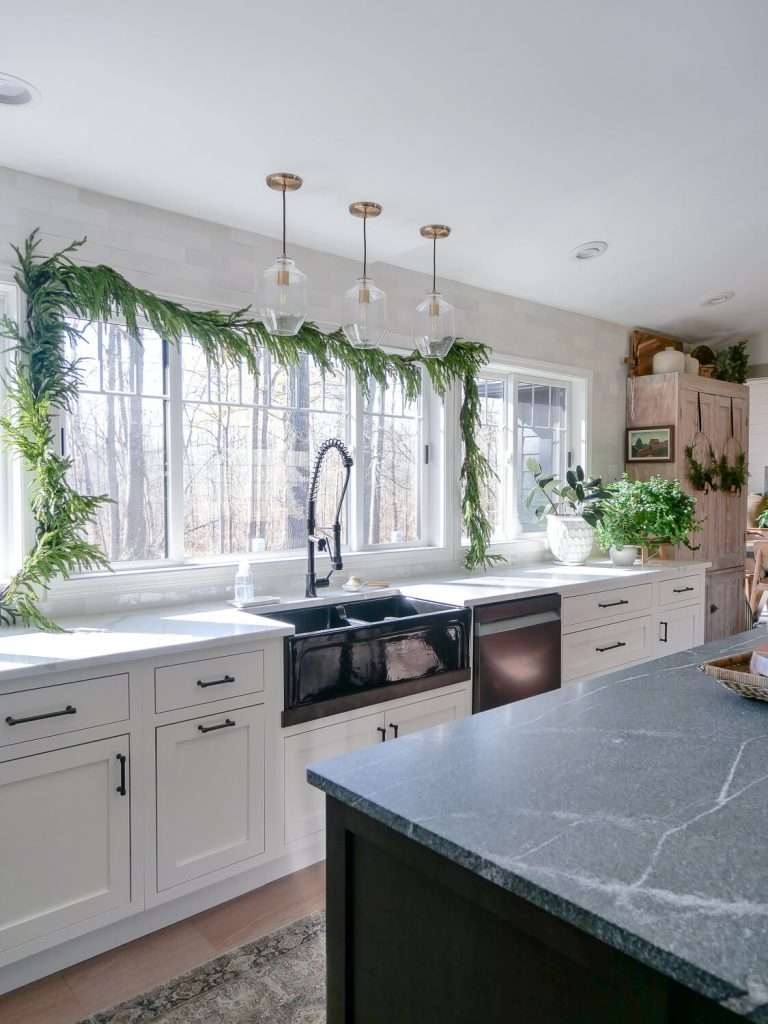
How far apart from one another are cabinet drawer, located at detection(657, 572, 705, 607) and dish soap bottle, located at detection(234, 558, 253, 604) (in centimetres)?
242

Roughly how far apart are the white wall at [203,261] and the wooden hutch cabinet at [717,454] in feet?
2.99

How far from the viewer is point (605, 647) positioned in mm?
3717

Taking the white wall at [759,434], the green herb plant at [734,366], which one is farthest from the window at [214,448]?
the white wall at [759,434]

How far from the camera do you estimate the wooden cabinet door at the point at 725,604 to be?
16.8 ft

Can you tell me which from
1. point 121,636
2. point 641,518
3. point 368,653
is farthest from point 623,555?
point 121,636

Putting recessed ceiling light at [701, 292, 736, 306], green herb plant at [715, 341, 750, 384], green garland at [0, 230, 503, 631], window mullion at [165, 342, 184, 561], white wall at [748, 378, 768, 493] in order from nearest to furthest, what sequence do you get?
green garland at [0, 230, 503, 631] → window mullion at [165, 342, 184, 561] → recessed ceiling light at [701, 292, 736, 306] → green herb plant at [715, 341, 750, 384] → white wall at [748, 378, 768, 493]

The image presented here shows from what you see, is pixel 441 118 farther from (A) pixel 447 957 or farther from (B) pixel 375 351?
(A) pixel 447 957

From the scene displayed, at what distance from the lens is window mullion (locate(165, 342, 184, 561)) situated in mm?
2920

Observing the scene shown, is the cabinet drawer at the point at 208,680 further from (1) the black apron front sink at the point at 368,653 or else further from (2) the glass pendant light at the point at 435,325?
(2) the glass pendant light at the point at 435,325

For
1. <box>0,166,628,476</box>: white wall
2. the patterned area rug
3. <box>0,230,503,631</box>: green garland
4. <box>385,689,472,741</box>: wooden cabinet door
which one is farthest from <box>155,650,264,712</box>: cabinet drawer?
<box>0,166,628,476</box>: white wall

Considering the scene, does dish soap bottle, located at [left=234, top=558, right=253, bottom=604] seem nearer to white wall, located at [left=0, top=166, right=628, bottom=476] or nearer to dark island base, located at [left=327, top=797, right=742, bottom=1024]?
white wall, located at [left=0, top=166, right=628, bottom=476]

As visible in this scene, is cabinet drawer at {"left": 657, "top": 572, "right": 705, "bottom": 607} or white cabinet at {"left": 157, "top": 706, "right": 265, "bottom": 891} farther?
cabinet drawer at {"left": 657, "top": 572, "right": 705, "bottom": 607}

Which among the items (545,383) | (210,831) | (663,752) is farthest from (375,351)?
(663,752)

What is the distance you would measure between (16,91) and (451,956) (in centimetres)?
244
